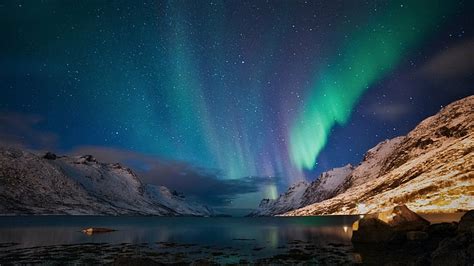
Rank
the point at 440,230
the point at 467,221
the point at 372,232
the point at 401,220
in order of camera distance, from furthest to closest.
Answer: the point at 401,220
the point at 372,232
the point at 440,230
the point at 467,221

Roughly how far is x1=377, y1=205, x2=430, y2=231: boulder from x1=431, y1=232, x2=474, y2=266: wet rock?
34.4 metres

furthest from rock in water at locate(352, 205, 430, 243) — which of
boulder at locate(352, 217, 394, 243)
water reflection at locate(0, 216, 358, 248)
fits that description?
water reflection at locate(0, 216, 358, 248)

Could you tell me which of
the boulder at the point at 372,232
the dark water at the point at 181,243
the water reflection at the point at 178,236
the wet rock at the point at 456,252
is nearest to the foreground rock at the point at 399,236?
the boulder at the point at 372,232

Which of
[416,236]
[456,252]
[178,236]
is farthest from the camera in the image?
[178,236]

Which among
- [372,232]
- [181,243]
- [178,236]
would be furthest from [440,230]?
[178,236]

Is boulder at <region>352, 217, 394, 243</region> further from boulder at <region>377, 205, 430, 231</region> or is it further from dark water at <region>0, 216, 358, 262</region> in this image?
dark water at <region>0, 216, 358, 262</region>

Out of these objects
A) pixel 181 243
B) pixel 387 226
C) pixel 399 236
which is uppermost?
pixel 387 226

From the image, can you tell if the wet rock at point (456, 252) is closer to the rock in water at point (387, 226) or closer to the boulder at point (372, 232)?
the boulder at point (372, 232)

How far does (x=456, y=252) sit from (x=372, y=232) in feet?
118

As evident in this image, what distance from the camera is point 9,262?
3675 centimetres

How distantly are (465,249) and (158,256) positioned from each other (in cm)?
3644

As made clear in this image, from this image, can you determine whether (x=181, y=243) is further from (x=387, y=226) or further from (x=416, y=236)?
(x=416, y=236)

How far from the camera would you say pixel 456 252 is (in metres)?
19.8

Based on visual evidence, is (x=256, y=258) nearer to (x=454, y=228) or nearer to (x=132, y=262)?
(x=132, y=262)
